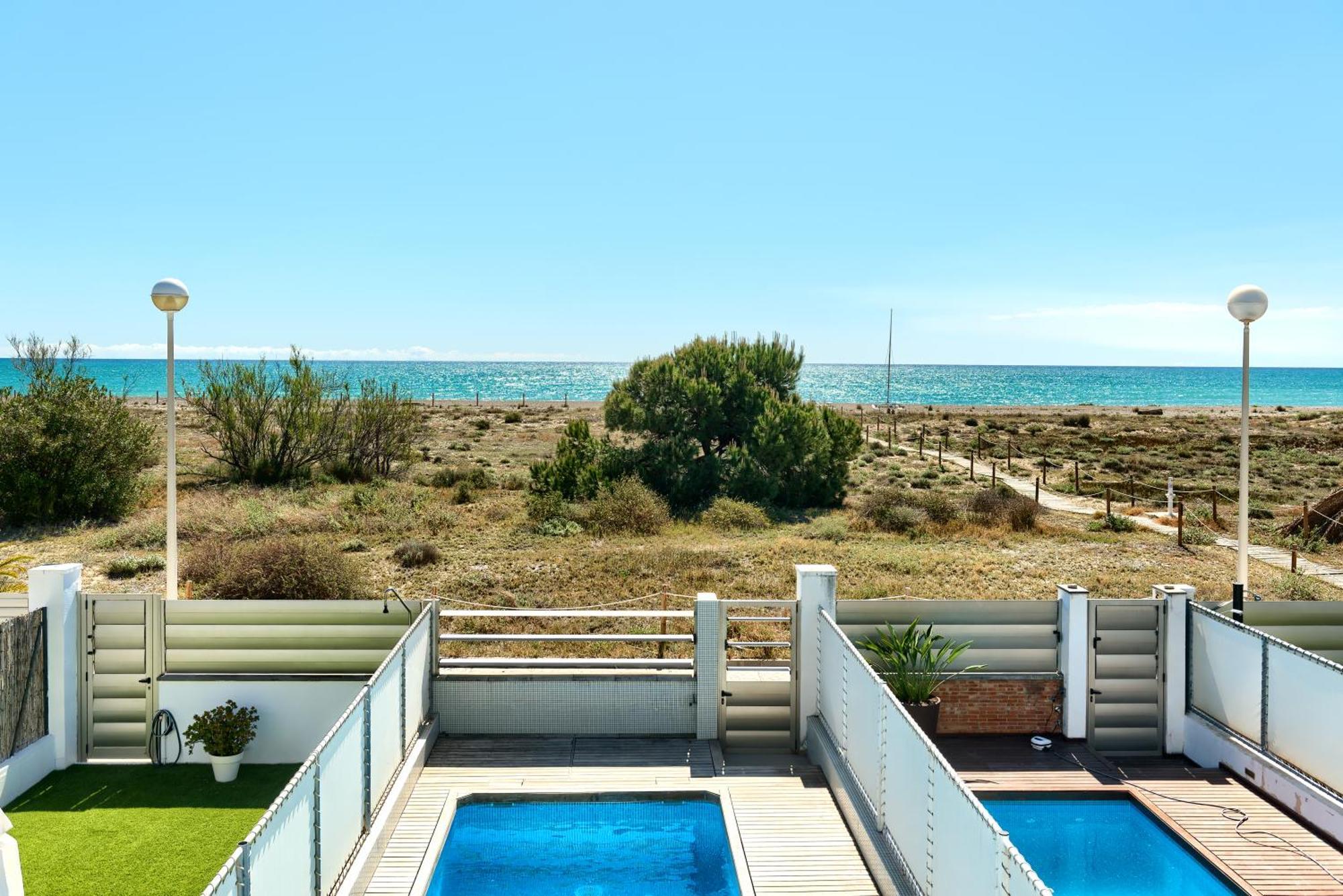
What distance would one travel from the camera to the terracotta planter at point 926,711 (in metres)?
8.17

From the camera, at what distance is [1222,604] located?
28.1 feet

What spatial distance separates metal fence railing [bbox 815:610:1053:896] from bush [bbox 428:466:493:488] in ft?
73.2

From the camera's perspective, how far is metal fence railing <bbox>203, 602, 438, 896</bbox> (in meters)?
3.67

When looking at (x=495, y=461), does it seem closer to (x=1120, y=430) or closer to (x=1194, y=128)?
(x=1194, y=128)

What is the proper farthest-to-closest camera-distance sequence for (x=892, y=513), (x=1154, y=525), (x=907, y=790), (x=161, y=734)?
(x=1154, y=525)
(x=892, y=513)
(x=161, y=734)
(x=907, y=790)

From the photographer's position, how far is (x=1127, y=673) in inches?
338

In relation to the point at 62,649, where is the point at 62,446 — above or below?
above

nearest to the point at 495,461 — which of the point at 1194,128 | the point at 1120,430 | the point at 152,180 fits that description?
the point at 152,180

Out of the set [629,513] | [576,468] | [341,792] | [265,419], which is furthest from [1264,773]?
[265,419]

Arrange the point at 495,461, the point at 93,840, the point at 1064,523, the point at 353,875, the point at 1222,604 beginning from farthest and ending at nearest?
the point at 495,461
the point at 1064,523
the point at 1222,604
the point at 93,840
the point at 353,875

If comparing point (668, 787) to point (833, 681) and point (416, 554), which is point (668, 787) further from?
point (416, 554)

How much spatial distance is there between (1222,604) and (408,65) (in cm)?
1993

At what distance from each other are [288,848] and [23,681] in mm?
5046

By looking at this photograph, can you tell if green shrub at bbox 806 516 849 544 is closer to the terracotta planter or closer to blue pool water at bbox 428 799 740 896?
the terracotta planter
